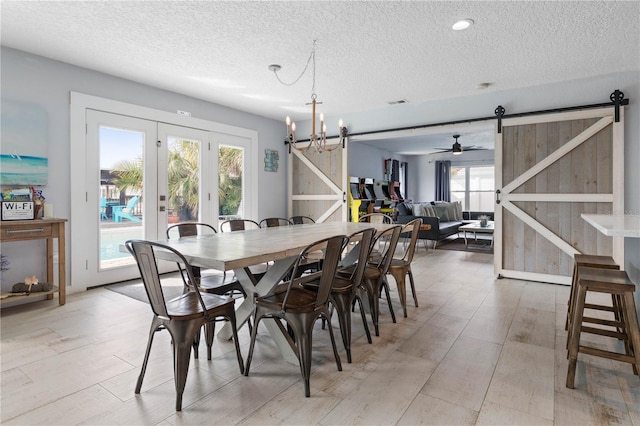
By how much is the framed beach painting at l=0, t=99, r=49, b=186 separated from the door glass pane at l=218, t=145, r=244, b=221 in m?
2.38

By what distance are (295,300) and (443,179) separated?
33.5 ft

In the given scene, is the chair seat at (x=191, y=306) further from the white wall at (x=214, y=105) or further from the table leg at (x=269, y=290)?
the white wall at (x=214, y=105)

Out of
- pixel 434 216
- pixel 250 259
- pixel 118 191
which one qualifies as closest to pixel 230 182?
pixel 118 191

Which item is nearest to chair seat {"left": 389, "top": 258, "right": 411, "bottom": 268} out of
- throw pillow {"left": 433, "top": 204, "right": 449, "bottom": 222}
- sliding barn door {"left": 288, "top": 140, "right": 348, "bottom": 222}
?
sliding barn door {"left": 288, "top": 140, "right": 348, "bottom": 222}

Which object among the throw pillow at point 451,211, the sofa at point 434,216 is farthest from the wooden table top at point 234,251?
the throw pillow at point 451,211

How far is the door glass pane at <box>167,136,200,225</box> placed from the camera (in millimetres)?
4957

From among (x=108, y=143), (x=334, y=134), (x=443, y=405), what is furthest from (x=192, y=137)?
(x=443, y=405)

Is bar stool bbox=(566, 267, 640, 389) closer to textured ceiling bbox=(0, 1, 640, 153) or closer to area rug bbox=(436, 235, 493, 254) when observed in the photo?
textured ceiling bbox=(0, 1, 640, 153)

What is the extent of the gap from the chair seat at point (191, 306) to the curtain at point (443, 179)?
406 inches

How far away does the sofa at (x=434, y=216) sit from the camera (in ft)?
23.4

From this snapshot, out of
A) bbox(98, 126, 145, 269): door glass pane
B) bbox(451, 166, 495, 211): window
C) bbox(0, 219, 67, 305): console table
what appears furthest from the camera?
bbox(451, 166, 495, 211): window

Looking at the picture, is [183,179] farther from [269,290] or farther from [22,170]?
[269,290]

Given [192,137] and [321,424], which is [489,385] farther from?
[192,137]

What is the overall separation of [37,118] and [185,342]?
3.33 meters
